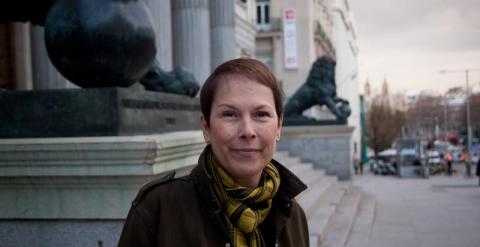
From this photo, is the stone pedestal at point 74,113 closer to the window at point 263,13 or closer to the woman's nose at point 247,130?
the woman's nose at point 247,130

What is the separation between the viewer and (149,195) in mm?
1724

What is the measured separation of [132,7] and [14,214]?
152 centimetres

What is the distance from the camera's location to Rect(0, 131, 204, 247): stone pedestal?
9.78 ft

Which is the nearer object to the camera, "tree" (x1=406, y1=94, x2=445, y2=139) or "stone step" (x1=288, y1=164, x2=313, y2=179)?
"stone step" (x1=288, y1=164, x2=313, y2=179)

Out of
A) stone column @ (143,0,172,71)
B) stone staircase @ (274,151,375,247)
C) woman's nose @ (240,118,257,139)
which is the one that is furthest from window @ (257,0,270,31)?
woman's nose @ (240,118,257,139)

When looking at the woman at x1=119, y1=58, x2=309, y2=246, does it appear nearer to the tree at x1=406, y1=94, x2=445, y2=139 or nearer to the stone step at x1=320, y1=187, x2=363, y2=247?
the stone step at x1=320, y1=187, x2=363, y2=247

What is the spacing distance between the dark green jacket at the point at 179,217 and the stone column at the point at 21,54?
11595mm

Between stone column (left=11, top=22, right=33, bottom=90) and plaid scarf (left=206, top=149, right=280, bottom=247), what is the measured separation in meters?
11.6

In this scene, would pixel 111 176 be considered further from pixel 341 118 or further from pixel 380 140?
pixel 380 140

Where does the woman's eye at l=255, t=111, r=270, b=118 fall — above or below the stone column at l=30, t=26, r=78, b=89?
below

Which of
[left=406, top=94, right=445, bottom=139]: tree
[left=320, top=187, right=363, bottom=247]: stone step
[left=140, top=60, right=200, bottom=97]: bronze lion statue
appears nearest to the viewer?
[left=140, top=60, right=200, bottom=97]: bronze lion statue

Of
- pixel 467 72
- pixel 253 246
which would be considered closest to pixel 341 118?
pixel 253 246

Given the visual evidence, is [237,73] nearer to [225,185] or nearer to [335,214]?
[225,185]

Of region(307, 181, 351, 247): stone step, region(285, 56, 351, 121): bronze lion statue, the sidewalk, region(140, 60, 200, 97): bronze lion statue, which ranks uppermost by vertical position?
region(285, 56, 351, 121): bronze lion statue
